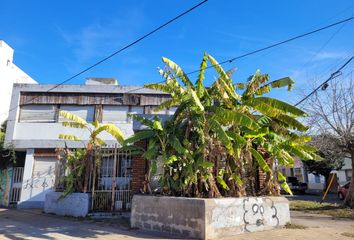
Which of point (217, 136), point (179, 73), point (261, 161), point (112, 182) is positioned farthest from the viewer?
point (112, 182)

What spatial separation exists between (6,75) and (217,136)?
19.2 m

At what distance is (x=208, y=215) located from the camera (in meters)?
8.44

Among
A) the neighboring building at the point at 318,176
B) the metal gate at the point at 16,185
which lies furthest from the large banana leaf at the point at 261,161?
the neighboring building at the point at 318,176

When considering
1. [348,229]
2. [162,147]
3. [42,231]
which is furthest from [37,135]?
[348,229]

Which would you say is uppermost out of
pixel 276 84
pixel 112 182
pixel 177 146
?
pixel 276 84

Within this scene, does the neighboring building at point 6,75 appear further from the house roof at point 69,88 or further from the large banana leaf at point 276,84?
the large banana leaf at point 276,84

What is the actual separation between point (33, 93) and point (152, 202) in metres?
14.3

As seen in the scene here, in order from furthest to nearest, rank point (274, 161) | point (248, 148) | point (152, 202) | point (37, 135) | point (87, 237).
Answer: point (37, 135)
point (274, 161)
point (248, 148)
point (152, 202)
point (87, 237)

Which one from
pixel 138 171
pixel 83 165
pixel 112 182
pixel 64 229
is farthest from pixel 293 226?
pixel 83 165

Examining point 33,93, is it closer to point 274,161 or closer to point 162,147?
point 162,147

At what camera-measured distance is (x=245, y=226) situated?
9.34 meters

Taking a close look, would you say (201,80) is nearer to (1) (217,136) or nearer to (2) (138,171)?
(1) (217,136)

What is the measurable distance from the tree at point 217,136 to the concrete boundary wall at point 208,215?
0.69 meters

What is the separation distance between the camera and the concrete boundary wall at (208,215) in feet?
27.9
